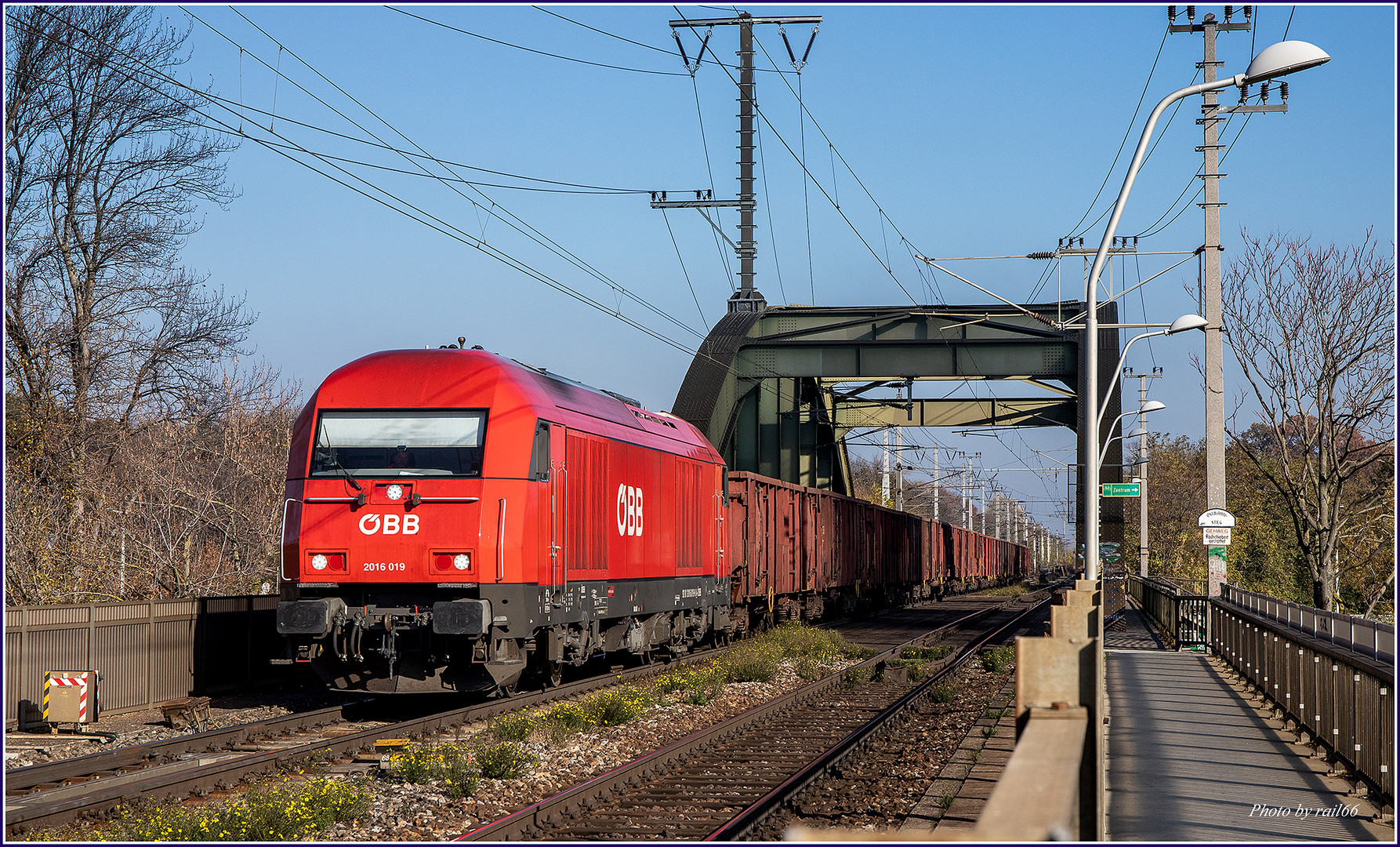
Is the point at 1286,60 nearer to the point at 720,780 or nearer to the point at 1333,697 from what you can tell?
the point at 1333,697

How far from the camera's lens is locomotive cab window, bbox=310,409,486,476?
44.8 feet

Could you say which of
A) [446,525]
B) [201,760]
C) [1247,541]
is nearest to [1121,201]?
[446,525]

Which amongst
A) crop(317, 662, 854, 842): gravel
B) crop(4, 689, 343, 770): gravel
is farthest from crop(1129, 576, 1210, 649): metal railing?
crop(4, 689, 343, 770): gravel

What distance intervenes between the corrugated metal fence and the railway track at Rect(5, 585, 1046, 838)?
2191 millimetres

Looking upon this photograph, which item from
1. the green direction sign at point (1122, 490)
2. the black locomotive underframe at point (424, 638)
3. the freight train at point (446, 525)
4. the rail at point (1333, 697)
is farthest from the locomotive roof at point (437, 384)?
the green direction sign at point (1122, 490)

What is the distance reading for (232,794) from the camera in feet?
32.5

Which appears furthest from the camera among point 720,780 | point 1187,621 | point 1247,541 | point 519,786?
point 1247,541

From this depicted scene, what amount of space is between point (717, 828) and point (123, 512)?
1650 centimetres

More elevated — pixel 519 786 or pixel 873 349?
pixel 873 349

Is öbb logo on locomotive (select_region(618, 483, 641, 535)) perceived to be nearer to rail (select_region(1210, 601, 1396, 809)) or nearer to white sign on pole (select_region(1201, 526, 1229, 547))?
rail (select_region(1210, 601, 1396, 809))

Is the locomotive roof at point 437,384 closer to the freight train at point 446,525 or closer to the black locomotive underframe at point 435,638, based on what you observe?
the freight train at point 446,525

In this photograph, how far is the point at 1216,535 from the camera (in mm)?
22891

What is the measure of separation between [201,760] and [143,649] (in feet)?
14.2

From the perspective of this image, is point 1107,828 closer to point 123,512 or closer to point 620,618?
point 620,618
